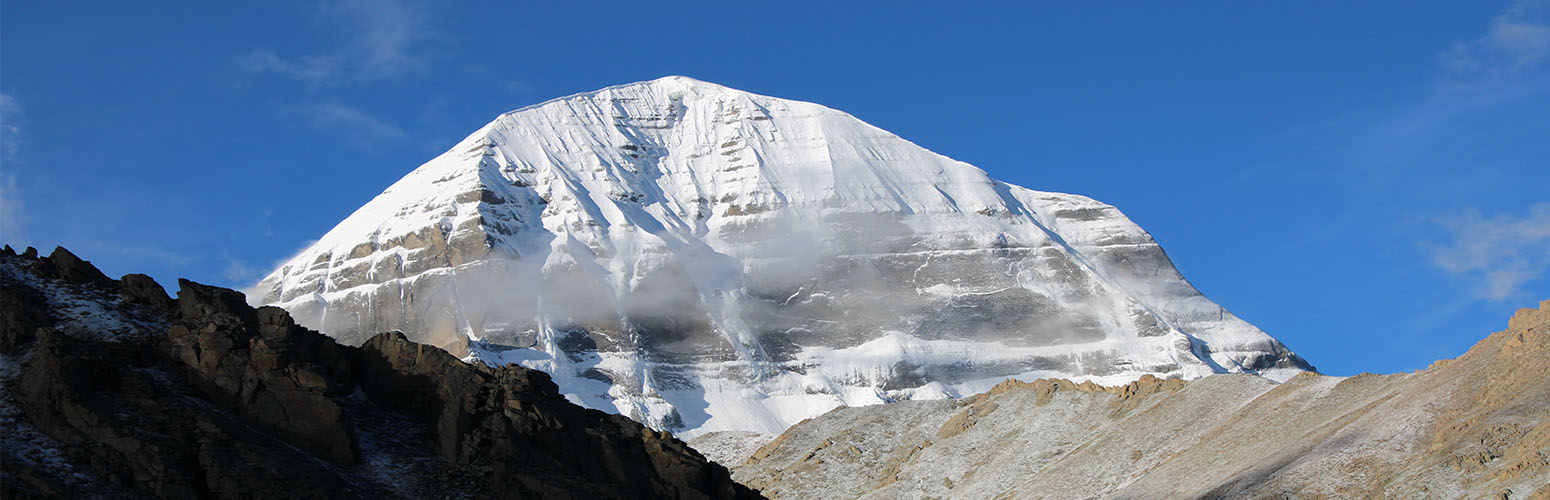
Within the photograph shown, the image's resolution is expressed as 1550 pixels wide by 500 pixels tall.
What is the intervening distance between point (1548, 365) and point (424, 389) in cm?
5824

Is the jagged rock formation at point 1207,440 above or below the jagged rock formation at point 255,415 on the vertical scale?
above

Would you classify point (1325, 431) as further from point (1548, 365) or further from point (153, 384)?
point (153, 384)

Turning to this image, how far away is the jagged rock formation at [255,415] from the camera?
145 ft

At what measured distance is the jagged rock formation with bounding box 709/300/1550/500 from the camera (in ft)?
253

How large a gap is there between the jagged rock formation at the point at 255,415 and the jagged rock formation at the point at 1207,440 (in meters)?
35.3

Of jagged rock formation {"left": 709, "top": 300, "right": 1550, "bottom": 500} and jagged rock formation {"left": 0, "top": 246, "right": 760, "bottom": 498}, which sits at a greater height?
jagged rock formation {"left": 709, "top": 300, "right": 1550, "bottom": 500}

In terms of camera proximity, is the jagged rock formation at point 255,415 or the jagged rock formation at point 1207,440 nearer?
the jagged rock formation at point 255,415

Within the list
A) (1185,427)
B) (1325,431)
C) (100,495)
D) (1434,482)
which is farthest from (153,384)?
(1185,427)

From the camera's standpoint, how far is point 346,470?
1896 inches

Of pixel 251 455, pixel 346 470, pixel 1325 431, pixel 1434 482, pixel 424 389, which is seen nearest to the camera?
pixel 251 455

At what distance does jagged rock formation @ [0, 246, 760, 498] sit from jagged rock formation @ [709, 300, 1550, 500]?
3534 cm

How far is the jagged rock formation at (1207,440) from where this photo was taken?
7712 cm

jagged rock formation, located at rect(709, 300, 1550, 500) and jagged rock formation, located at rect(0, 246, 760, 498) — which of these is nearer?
jagged rock formation, located at rect(0, 246, 760, 498)

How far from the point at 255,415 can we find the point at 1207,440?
71454 mm
